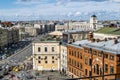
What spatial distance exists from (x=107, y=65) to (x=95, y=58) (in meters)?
3.78

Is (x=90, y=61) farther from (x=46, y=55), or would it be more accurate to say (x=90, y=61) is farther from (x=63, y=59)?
(x=46, y=55)

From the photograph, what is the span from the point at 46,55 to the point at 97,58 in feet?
114

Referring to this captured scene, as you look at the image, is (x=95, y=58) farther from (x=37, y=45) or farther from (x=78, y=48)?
(x=37, y=45)

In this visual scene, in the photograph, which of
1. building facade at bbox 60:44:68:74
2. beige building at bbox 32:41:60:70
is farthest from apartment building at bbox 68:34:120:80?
beige building at bbox 32:41:60:70

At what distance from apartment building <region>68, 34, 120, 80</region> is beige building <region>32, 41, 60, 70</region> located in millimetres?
18178

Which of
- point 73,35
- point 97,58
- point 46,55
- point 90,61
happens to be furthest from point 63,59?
point 97,58

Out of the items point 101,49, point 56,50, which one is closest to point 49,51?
point 56,50

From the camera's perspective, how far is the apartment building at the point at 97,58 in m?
44.2

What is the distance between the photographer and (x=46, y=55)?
270ft

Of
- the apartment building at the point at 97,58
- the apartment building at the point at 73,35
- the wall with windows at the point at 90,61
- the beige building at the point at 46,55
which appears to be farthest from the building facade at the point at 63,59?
the apartment building at the point at 97,58

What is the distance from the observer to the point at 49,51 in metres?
81.7

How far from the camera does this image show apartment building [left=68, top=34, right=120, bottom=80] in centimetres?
4419

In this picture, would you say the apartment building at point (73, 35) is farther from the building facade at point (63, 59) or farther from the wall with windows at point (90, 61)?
the wall with windows at point (90, 61)

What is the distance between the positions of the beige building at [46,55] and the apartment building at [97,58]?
18178 mm
